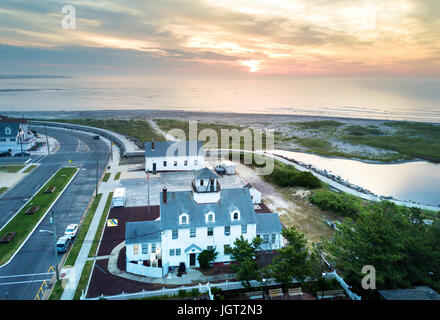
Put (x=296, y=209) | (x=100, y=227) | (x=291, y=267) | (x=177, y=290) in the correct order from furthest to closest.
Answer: (x=296, y=209), (x=100, y=227), (x=177, y=290), (x=291, y=267)

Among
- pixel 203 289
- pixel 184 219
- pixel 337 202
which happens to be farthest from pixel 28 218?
pixel 337 202

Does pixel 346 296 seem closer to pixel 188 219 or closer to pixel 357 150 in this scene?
pixel 188 219

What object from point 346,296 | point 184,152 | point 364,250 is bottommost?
point 346,296

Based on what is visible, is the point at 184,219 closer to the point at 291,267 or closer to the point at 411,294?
the point at 291,267

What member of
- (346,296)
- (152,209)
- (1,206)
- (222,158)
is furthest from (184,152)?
(346,296)

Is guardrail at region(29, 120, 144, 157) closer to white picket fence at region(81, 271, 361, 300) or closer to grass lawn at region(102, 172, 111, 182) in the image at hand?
grass lawn at region(102, 172, 111, 182)

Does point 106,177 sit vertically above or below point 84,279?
above
